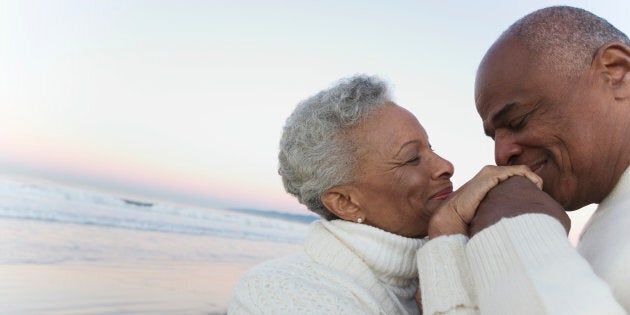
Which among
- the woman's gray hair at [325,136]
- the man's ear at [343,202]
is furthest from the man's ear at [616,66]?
the man's ear at [343,202]

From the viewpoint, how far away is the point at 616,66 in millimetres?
2100

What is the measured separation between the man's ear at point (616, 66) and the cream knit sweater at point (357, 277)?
717mm

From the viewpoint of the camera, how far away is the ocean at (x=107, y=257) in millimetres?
7070

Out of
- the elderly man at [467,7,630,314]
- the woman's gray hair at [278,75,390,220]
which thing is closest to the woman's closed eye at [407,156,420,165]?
the woman's gray hair at [278,75,390,220]

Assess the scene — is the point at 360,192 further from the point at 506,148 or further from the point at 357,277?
the point at 506,148

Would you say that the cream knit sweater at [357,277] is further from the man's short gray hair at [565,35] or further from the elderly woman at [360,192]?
the man's short gray hair at [565,35]

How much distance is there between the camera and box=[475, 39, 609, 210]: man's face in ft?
6.79

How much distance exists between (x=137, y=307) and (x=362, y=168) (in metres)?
5.02

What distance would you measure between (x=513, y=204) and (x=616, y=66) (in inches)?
25.4

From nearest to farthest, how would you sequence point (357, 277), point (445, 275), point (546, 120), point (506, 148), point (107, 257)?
point (445, 275)
point (546, 120)
point (506, 148)
point (357, 277)
point (107, 257)

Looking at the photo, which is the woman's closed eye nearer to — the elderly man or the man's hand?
the elderly man

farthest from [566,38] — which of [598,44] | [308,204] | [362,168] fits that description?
[308,204]

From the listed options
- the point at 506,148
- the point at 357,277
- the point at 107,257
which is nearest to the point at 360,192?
the point at 357,277

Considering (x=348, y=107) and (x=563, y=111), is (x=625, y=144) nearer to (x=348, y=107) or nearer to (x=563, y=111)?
(x=563, y=111)
